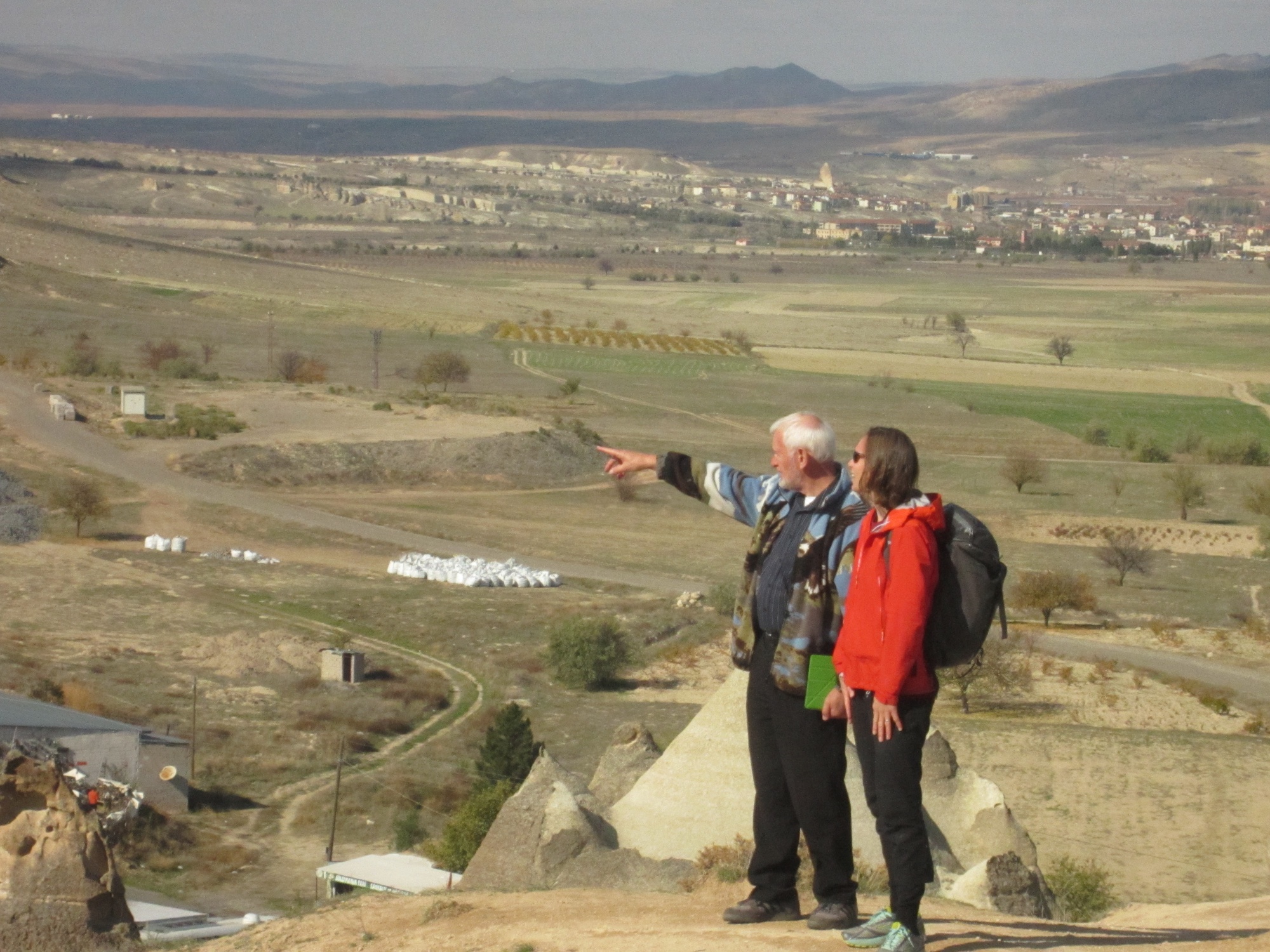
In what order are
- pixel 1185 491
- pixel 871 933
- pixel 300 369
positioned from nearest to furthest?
pixel 871 933 < pixel 1185 491 < pixel 300 369

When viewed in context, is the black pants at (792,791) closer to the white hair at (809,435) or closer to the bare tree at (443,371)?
the white hair at (809,435)

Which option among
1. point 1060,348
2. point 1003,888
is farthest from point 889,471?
point 1060,348

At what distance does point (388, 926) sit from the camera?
7.09 m

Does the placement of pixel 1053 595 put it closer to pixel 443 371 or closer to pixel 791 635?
pixel 791 635

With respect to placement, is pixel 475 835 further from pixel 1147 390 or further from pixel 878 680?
pixel 1147 390

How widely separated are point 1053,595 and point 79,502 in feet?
66.4

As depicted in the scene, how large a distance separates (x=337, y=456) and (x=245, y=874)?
29575 mm

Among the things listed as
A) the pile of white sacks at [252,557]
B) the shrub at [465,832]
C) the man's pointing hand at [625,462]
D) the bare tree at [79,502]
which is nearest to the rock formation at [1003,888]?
the man's pointing hand at [625,462]

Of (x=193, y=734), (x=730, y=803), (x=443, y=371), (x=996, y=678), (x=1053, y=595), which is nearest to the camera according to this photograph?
(x=730, y=803)

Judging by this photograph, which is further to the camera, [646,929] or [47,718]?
[47,718]

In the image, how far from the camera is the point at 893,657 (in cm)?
573

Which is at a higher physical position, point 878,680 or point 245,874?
point 878,680

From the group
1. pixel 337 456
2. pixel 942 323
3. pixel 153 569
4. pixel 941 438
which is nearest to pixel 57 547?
pixel 153 569

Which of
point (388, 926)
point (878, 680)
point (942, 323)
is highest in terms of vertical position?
point (878, 680)
